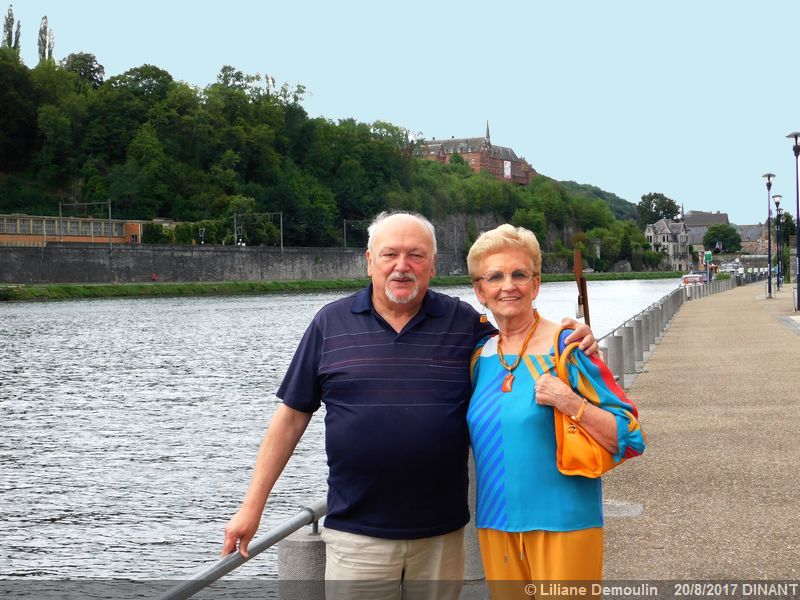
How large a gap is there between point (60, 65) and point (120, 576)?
407 ft

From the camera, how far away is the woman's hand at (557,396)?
10.3 feet

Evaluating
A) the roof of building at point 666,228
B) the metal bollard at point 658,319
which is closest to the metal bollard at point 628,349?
the metal bollard at point 658,319

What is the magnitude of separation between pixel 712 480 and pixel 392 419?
555cm

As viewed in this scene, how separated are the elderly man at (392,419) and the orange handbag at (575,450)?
24cm

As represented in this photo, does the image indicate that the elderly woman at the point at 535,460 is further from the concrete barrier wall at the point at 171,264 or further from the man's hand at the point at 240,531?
the concrete barrier wall at the point at 171,264

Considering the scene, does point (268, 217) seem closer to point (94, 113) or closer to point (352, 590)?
point (94, 113)

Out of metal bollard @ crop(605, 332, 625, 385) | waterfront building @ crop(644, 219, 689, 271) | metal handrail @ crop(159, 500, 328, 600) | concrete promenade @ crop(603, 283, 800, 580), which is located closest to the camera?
metal handrail @ crop(159, 500, 328, 600)

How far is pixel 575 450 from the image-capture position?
3164 mm

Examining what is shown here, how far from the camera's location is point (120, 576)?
10.2 metres

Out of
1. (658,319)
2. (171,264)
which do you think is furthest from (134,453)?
(171,264)

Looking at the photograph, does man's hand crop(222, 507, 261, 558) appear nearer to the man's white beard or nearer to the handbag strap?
the man's white beard

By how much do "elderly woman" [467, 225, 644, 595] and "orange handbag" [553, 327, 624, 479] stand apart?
24mm

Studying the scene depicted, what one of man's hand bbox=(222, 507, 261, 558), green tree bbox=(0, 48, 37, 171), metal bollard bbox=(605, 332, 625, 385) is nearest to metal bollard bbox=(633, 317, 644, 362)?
metal bollard bbox=(605, 332, 625, 385)

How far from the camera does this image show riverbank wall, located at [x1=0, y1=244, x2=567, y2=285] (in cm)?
8150
